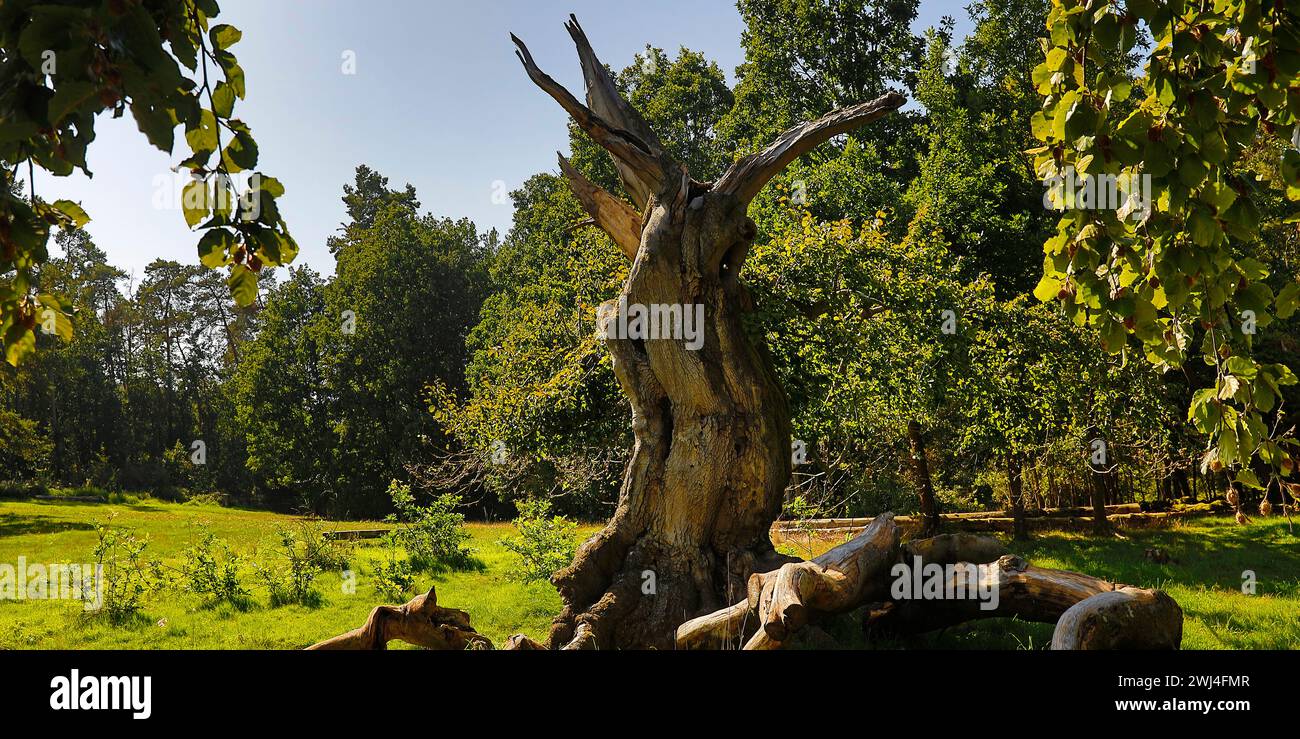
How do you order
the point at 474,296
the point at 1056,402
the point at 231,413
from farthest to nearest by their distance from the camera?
the point at 231,413
the point at 474,296
the point at 1056,402

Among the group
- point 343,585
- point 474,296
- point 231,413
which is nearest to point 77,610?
point 343,585

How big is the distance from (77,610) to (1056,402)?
49.8ft

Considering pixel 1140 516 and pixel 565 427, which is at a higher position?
pixel 565 427

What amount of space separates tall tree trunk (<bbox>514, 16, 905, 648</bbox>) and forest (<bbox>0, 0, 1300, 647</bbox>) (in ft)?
0.11

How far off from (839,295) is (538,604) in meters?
5.77

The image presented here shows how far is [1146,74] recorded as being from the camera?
273 centimetres

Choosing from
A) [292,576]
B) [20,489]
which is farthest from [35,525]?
[292,576]

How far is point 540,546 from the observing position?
1270 centimetres

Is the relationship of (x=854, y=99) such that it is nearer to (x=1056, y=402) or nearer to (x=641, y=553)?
(x=1056, y=402)

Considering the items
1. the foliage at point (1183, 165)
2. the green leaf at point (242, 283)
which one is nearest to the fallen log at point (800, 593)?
the foliage at point (1183, 165)

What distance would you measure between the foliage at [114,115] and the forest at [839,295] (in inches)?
0.5

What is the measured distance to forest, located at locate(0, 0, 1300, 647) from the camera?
8.21ft
